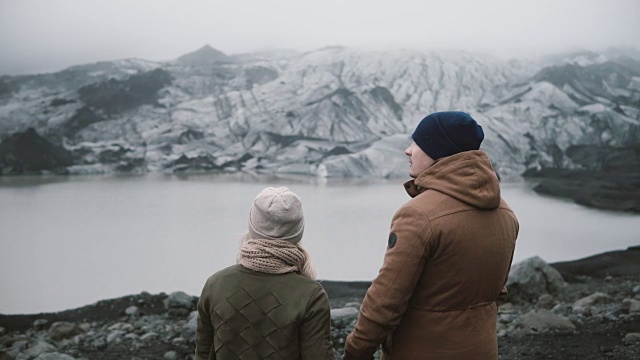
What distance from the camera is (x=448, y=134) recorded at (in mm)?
1261

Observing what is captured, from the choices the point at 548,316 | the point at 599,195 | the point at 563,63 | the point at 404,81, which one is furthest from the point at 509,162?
the point at 548,316

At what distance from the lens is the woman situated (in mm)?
1271

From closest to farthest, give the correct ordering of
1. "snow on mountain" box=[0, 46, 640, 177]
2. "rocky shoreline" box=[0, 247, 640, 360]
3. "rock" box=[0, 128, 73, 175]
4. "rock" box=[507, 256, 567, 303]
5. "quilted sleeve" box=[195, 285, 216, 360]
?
"quilted sleeve" box=[195, 285, 216, 360] → "rocky shoreline" box=[0, 247, 640, 360] → "rock" box=[507, 256, 567, 303] → "rock" box=[0, 128, 73, 175] → "snow on mountain" box=[0, 46, 640, 177]

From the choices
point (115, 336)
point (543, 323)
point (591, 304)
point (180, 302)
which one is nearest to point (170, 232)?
point (180, 302)

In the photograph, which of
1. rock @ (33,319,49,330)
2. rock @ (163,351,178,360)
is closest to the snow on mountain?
rock @ (33,319,49,330)

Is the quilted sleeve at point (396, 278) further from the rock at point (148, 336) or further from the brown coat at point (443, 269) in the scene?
the rock at point (148, 336)

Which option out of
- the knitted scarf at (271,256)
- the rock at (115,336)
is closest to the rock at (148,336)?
the rock at (115,336)

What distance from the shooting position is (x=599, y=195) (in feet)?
49.9

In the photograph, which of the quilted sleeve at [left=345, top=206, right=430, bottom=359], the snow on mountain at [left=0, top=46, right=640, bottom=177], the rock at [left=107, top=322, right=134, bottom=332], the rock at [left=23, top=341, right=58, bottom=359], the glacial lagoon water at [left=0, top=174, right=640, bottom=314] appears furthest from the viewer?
the snow on mountain at [left=0, top=46, right=640, bottom=177]

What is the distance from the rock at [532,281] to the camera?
537 cm

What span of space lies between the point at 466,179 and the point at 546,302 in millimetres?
4348

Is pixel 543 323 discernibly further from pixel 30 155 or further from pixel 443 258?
pixel 30 155

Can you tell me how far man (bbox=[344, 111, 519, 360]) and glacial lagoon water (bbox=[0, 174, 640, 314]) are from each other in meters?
3.62

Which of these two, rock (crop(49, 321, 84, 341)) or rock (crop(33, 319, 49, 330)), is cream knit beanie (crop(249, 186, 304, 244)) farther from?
rock (crop(33, 319, 49, 330))
